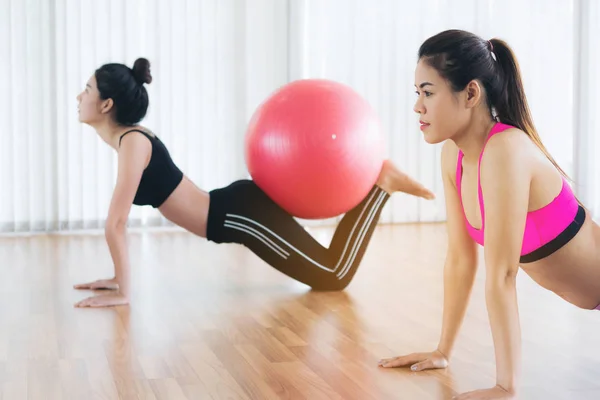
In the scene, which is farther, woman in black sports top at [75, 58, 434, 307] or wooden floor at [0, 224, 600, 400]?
woman in black sports top at [75, 58, 434, 307]

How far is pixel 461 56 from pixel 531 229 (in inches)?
16.0

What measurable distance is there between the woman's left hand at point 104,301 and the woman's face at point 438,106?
1.48 metres

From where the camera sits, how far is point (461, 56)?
5.51ft

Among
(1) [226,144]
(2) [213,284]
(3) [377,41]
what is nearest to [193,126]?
(1) [226,144]

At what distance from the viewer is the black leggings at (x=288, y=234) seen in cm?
297

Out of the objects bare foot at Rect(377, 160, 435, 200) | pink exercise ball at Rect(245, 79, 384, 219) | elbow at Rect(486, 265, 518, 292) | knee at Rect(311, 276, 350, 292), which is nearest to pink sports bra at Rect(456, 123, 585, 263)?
elbow at Rect(486, 265, 518, 292)

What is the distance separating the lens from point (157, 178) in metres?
2.93

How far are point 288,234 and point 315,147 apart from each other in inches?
15.6

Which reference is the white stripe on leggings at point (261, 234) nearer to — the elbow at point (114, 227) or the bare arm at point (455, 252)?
the elbow at point (114, 227)

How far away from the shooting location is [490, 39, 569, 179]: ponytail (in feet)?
5.62

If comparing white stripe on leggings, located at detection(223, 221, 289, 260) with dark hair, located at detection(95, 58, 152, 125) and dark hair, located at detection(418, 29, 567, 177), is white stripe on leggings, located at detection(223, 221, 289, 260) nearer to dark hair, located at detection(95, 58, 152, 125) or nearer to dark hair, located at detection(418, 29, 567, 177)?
dark hair, located at detection(95, 58, 152, 125)

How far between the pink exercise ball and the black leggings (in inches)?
2.8

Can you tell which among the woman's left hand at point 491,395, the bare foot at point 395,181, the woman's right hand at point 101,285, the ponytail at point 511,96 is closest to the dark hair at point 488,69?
the ponytail at point 511,96

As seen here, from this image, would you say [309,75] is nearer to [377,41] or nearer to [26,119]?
[377,41]
